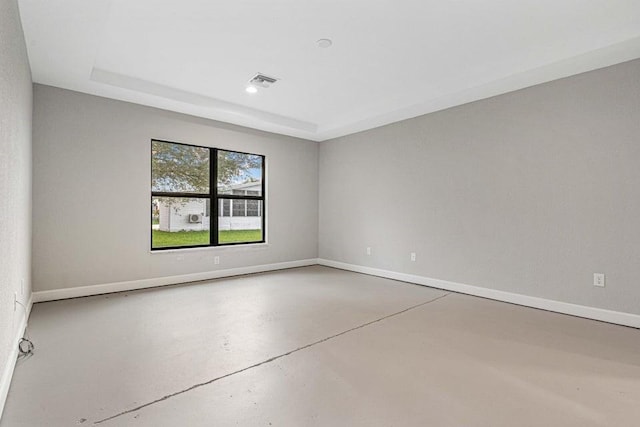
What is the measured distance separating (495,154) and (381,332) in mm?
2626

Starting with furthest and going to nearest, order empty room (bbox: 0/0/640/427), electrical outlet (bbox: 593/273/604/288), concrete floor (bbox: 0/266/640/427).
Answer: electrical outlet (bbox: 593/273/604/288)
empty room (bbox: 0/0/640/427)
concrete floor (bbox: 0/266/640/427)

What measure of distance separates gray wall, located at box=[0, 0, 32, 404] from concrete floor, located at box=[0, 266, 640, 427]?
40cm

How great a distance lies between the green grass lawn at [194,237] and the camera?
4523 mm

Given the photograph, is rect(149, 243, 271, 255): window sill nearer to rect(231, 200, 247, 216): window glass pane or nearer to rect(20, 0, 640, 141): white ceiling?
rect(231, 200, 247, 216): window glass pane

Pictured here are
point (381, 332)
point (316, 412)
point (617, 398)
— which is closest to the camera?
point (316, 412)

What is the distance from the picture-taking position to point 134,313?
10.6ft

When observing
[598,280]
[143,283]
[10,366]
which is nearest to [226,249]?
[143,283]

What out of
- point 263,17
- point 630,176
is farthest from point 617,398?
point 263,17

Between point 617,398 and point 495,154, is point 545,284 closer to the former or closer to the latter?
point 495,154

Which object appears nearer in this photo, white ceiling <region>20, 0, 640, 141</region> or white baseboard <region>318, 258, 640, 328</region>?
white ceiling <region>20, 0, 640, 141</region>

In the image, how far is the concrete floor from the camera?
1668mm

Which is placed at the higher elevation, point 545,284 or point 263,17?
point 263,17

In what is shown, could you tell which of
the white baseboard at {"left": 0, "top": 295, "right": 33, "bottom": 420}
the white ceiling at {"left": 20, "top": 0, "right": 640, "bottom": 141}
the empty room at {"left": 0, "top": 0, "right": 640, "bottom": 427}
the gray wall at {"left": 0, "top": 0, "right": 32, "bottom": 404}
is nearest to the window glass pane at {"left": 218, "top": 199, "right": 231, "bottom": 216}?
the empty room at {"left": 0, "top": 0, "right": 640, "bottom": 427}

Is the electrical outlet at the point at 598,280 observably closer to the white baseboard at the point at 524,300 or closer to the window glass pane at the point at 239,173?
the white baseboard at the point at 524,300
